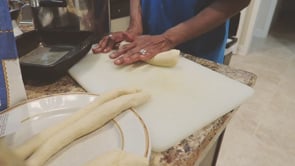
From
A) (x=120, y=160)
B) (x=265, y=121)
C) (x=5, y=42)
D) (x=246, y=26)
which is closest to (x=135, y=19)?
(x=5, y=42)

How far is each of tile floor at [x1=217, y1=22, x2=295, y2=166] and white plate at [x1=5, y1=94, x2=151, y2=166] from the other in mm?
1070

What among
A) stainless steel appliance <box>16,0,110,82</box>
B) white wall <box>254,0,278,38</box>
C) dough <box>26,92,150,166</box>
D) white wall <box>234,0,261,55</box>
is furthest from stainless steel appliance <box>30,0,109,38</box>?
white wall <box>254,0,278,38</box>

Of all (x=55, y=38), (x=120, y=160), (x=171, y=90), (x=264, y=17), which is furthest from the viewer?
(x=264, y=17)

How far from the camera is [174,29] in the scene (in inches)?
29.9

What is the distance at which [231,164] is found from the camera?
1.30m

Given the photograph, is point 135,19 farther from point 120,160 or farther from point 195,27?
point 120,160

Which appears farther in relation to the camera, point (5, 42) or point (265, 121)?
point (265, 121)

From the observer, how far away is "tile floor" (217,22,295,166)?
4.47 feet

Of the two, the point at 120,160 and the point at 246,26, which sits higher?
the point at 120,160

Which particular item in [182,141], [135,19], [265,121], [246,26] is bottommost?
[265,121]

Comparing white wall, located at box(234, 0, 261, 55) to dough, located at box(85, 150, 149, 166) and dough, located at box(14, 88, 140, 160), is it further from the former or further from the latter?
dough, located at box(85, 150, 149, 166)

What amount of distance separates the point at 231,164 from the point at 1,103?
46.8 inches

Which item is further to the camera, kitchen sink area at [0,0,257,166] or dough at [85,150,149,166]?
kitchen sink area at [0,0,257,166]

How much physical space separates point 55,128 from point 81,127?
4 cm
